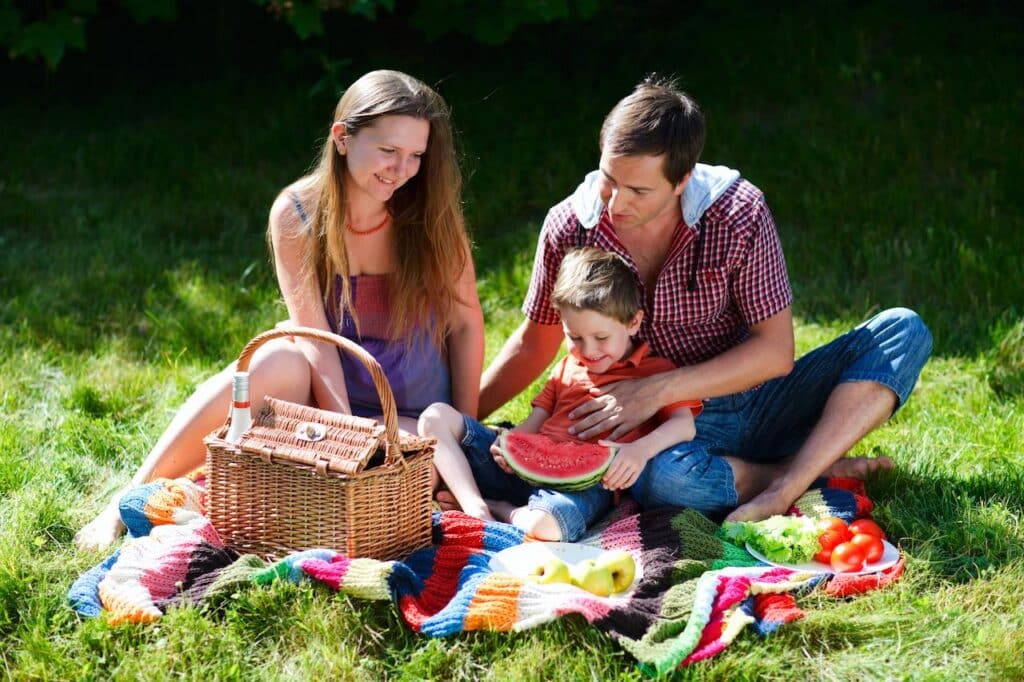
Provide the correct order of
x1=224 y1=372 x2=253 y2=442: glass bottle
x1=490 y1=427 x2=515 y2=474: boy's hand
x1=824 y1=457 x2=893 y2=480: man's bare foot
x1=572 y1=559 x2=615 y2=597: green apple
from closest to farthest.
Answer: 1. x1=572 y1=559 x2=615 y2=597: green apple
2. x1=224 y1=372 x2=253 y2=442: glass bottle
3. x1=490 y1=427 x2=515 y2=474: boy's hand
4. x1=824 y1=457 x2=893 y2=480: man's bare foot

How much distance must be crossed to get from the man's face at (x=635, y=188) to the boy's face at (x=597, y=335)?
1.02ft

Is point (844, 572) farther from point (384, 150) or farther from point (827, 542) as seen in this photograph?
point (384, 150)

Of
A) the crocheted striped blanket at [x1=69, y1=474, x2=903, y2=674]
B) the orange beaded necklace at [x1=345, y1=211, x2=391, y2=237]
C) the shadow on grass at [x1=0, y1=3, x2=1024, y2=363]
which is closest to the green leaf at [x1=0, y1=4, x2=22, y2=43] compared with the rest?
the shadow on grass at [x1=0, y1=3, x2=1024, y2=363]

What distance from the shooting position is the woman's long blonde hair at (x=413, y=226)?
3.87m

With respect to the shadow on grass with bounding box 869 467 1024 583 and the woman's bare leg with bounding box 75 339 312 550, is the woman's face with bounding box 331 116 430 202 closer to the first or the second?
the woman's bare leg with bounding box 75 339 312 550

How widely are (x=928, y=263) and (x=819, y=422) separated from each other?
2165 millimetres

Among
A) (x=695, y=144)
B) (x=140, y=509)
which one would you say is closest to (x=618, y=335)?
(x=695, y=144)

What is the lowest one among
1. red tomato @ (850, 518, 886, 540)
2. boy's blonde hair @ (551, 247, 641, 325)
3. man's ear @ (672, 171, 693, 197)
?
red tomato @ (850, 518, 886, 540)

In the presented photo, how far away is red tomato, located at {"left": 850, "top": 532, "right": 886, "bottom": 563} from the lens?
3.43m

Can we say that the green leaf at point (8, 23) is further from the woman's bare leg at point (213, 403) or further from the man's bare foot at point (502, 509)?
the man's bare foot at point (502, 509)

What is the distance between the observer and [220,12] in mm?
7898

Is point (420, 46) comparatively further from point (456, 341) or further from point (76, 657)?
point (76, 657)

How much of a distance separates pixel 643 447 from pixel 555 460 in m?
0.28

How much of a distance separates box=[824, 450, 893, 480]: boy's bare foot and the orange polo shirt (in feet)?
1.77
